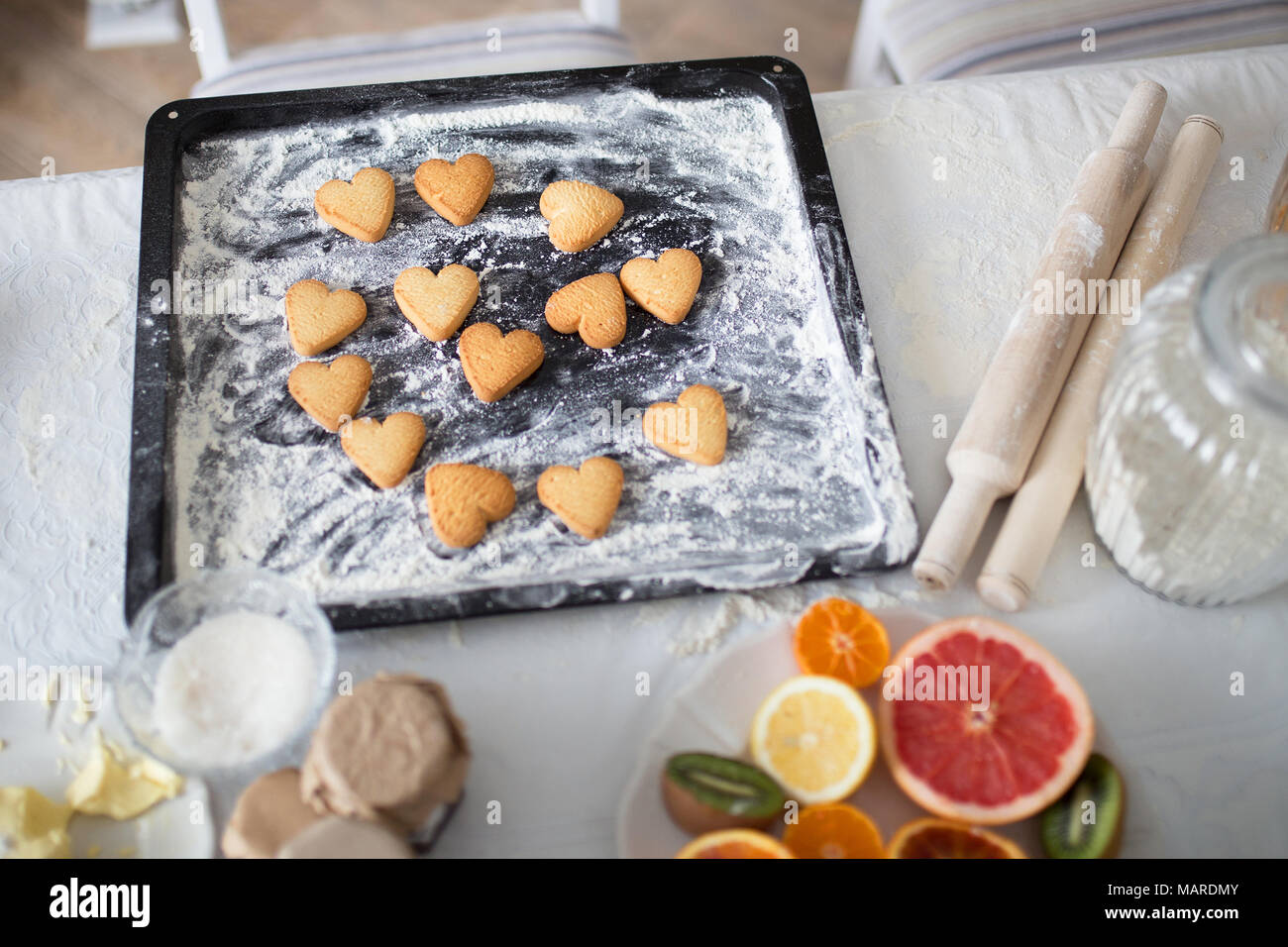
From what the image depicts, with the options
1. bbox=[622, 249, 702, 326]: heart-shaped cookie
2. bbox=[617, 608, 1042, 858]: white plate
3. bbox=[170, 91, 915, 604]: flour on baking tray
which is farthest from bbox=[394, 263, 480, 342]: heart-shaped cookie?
bbox=[617, 608, 1042, 858]: white plate

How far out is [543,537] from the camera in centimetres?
93

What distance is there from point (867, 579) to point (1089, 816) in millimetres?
262

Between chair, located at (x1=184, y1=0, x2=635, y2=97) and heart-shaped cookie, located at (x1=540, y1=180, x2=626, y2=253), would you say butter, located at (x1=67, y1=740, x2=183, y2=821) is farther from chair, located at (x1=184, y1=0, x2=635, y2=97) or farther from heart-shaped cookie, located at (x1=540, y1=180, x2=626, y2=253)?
chair, located at (x1=184, y1=0, x2=635, y2=97)

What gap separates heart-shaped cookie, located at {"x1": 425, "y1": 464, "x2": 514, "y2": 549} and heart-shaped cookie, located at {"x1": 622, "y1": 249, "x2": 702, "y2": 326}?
9.7 inches

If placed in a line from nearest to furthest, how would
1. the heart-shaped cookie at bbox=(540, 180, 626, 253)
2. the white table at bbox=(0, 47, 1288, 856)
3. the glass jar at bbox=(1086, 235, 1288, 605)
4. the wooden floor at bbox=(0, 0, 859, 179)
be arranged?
the glass jar at bbox=(1086, 235, 1288, 605) → the white table at bbox=(0, 47, 1288, 856) → the heart-shaped cookie at bbox=(540, 180, 626, 253) → the wooden floor at bbox=(0, 0, 859, 179)

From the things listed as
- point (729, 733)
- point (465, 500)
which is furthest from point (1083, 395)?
point (465, 500)

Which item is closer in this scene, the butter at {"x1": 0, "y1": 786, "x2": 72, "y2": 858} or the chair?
the butter at {"x1": 0, "y1": 786, "x2": 72, "y2": 858}

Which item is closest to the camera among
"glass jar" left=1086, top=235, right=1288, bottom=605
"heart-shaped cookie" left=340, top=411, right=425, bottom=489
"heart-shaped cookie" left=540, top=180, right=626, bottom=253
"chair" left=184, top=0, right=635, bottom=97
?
"glass jar" left=1086, top=235, right=1288, bottom=605

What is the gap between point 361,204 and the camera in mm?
1105

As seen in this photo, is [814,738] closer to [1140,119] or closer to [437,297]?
[437,297]

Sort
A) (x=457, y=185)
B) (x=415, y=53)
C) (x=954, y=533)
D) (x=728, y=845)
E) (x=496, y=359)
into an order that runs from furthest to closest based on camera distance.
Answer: (x=415, y=53)
(x=457, y=185)
(x=496, y=359)
(x=954, y=533)
(x=728, y=845)

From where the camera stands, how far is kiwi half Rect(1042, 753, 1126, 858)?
30.6 inches
